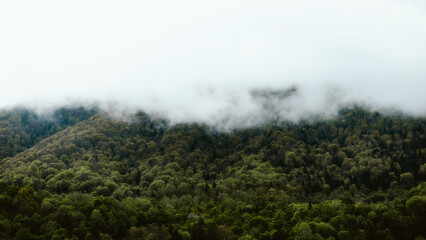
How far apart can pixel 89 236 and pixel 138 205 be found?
5087 centimetres

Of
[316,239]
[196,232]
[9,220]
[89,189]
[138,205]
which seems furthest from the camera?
[89,189]

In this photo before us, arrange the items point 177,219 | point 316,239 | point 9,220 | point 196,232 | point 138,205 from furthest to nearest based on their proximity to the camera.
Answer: point 138,205 → point 177,219 → point 196,232 → point 316,239 → point 9,220

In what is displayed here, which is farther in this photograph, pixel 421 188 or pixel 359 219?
pixel 421 188

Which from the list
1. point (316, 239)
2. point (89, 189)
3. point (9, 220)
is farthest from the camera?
point (89, 189)

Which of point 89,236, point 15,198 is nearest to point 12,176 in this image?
point 15,198

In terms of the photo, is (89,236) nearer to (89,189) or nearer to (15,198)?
(15,198)

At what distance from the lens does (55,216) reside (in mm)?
124375

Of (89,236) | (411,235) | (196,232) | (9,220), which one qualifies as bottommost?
(411,235)

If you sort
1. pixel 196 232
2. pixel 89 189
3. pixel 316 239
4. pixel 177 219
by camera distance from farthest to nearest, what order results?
pixel 89 189, pixel 177 219, pixel 196 232, pixel 316 239

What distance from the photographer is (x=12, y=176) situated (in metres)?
195

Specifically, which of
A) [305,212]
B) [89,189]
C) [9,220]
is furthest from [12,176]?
[305,212]

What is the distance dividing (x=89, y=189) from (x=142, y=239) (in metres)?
85.2

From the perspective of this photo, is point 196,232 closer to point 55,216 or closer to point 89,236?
point 89,236

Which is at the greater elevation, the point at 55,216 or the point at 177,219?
the point at 55,216
